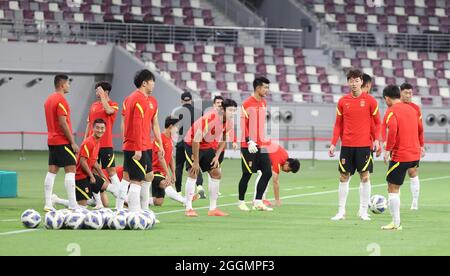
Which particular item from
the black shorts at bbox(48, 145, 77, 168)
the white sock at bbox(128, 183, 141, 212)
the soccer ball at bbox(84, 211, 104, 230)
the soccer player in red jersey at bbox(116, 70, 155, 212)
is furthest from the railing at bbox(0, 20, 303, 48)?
the soccer ball at bbox(84, 211, 104, 230)

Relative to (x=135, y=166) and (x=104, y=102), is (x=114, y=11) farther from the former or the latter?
(x=135, y=166)

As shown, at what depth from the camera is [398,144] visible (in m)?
15.7

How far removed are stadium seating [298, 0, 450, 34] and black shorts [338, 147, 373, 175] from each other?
3453 centimetres

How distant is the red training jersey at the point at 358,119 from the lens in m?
17.5

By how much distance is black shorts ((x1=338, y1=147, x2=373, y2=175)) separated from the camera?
1744 centimetres

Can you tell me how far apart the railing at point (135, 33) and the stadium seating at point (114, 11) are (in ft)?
1.94

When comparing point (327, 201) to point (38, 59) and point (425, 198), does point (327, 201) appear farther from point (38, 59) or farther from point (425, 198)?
point (38, 59)

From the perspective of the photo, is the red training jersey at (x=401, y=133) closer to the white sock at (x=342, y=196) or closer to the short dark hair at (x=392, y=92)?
the short dark hair at (x=392, y=92)

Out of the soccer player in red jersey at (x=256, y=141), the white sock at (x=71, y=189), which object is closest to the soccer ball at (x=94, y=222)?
the white sock at (x=71, y=189)

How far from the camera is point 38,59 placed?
4412 centimetres

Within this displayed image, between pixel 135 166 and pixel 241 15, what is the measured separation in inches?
1389
